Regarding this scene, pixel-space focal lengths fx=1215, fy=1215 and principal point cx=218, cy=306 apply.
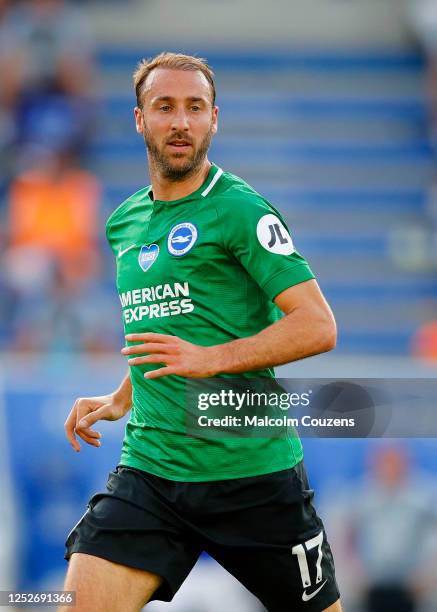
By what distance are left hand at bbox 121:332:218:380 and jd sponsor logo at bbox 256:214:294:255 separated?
15.7 inches

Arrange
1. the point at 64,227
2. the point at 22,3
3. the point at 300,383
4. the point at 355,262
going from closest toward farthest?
the point at 300,383 < the point at 64,227 < the point at 355,262 < the point at 22,3

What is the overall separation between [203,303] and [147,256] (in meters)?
0.29

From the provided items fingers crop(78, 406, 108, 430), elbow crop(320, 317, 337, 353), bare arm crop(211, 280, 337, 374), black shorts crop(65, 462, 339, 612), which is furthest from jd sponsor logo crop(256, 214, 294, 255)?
fingers crop(78, 406, 108, 430)

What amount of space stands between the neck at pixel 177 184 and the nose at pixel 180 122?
152 millimetres

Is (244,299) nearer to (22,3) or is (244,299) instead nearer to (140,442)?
(140,442)

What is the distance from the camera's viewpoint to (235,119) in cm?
1309

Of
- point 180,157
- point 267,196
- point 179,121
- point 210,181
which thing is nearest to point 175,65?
point 179,121

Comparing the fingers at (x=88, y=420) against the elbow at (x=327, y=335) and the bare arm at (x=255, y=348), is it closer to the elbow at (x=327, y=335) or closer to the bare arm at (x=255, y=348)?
the bare arm at (x=255, y=348)

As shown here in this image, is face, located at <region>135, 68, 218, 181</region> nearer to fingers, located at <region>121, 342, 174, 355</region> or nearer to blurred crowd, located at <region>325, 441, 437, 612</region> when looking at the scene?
fingers, located at <region>121, 342, 174, 355</region>

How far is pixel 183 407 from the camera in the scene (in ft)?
13.6

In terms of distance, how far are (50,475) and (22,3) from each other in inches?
257

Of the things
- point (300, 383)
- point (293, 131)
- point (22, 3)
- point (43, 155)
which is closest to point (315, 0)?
point (293, 131)

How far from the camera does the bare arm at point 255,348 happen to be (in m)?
3.82

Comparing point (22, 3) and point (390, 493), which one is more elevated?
point (22, 3)
